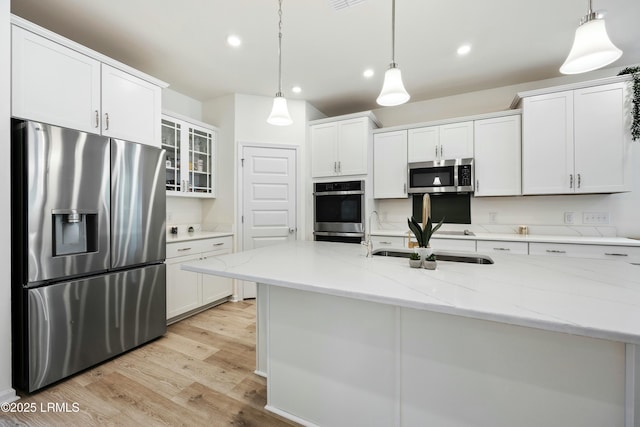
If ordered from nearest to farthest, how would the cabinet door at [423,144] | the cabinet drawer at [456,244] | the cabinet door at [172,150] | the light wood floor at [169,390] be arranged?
1. the light wood floor at [169,390]
2. the cabinet drawer at [456,244]
3. the cabinet door at [172,150]
4. the cabinet door at [423,144]

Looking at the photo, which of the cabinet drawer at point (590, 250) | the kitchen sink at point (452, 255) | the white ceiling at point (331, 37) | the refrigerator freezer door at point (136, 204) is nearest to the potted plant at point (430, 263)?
the kitchen sink at point (452, 255)

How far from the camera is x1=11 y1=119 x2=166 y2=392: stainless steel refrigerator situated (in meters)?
1.70

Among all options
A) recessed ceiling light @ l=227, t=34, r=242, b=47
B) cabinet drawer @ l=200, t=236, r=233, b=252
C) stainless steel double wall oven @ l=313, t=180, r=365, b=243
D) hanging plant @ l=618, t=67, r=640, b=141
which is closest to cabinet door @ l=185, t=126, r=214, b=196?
cabinet drawer @ l=200, t=236, r=233, b=252

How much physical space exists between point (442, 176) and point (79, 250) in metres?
3.63

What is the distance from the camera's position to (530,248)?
270cm

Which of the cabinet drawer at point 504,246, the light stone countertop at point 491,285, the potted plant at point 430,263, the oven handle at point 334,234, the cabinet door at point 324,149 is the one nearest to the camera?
the light stone countertop at point 491,285

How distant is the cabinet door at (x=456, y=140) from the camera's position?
3214 millimetres

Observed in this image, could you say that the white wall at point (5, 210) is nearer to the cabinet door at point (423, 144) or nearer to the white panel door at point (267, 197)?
the white panel door at point (267, 197)

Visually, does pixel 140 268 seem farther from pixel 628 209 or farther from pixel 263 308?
pixel 628 209

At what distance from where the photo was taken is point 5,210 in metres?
1.64

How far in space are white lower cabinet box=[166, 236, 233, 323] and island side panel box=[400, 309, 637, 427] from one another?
245cm

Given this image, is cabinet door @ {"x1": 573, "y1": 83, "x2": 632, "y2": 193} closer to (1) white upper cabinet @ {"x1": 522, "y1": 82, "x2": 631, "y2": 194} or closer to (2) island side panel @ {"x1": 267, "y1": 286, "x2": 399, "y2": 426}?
(1) white upper cabinet @ {"x1": 522, "y1": 82, "x2": 631, "y2": 194}

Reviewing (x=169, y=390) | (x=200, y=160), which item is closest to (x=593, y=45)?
(x=169, y=390)

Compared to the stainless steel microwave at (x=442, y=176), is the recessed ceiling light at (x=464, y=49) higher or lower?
higher
